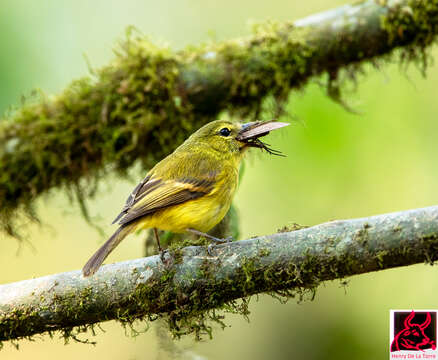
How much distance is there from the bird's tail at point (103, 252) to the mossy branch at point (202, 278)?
0.14ft

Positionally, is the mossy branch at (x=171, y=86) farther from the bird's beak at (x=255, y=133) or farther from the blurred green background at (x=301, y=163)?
the blurred green background at (x=301, y=163)

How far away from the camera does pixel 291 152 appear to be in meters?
5.37

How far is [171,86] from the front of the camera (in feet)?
13.9

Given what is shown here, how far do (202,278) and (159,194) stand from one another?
84cm

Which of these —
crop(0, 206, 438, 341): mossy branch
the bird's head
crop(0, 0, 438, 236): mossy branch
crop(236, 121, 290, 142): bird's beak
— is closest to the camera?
crop(0, 206, 438, 341): mossy branch

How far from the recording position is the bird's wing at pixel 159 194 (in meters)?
3.33

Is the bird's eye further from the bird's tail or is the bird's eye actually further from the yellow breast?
the bird's tail

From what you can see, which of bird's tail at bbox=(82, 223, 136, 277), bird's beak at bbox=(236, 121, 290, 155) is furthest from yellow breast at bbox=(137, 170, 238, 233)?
bird's beak at bbox=(236, 121, 290, 155)

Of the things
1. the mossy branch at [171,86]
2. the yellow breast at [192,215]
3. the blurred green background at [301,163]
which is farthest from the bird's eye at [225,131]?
the blurred green background at [301,163]

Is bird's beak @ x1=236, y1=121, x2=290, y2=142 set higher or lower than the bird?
higher

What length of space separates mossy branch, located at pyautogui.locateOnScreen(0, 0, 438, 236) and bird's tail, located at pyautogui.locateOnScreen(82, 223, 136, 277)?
107 centimetres

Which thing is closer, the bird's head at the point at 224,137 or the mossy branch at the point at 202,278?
the mossy branch at the point at 202,278

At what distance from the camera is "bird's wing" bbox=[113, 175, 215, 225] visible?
3330 millimetres

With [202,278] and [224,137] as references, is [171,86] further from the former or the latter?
[202,278]
